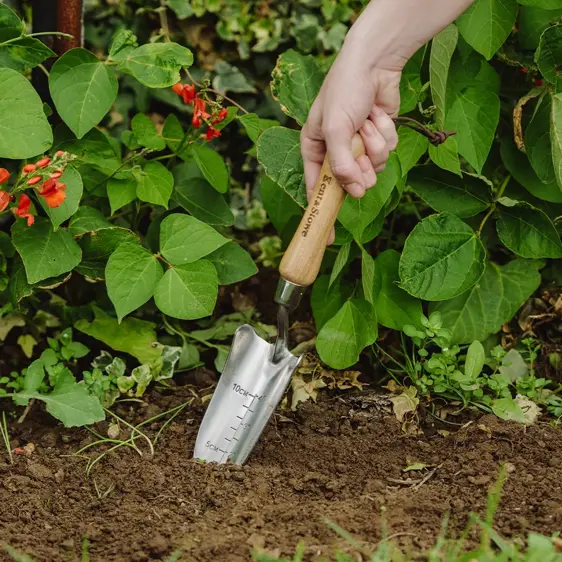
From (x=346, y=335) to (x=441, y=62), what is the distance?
0.69m

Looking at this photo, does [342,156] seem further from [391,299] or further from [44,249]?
[44,249]

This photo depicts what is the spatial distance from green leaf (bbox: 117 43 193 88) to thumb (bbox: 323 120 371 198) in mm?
535

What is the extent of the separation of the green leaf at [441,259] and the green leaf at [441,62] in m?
0.26

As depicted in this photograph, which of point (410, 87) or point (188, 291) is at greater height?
point (410, 87)

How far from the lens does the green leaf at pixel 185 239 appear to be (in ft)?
6.43

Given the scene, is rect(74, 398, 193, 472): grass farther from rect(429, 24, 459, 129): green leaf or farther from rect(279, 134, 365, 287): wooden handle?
rect(429, 24, 459, 129): green leaf

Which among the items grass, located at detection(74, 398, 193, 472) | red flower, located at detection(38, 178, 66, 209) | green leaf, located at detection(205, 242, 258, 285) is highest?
red flower, located at detection(38, 178, 66, 209)

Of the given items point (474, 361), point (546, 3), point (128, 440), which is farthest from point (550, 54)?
point (128, 440)

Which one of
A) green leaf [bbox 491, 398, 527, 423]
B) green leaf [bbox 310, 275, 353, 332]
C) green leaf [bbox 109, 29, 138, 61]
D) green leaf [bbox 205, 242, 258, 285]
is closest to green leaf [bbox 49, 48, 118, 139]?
green leaf [bbox 109, 29, 138, 61]

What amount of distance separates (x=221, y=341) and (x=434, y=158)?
83cm

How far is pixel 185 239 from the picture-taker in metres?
1.99

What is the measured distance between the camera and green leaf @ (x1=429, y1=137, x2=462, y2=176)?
1924 millimetres

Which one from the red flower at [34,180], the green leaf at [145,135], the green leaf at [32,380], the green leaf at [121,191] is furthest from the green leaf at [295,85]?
the green leaf at [32,380]

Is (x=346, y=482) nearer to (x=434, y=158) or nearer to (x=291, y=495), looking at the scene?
(x=291, y=495)
